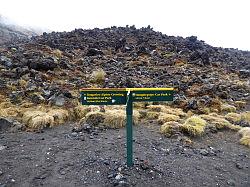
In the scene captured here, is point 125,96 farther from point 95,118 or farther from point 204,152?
point 95,118

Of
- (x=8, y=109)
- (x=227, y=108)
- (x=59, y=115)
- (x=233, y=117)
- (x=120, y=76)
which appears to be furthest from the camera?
(x=120, y=76)

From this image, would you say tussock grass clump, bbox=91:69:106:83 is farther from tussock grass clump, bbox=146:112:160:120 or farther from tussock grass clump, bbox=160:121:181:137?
tussock grass clump, bbox=160:121:181:137

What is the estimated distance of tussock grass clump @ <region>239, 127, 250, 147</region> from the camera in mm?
11834

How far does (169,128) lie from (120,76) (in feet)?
30.1

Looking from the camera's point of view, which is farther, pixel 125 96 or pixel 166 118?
pixel 166 118

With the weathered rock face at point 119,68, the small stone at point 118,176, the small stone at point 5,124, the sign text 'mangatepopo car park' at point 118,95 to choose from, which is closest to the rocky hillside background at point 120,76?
the weathered rock face at point 119,68

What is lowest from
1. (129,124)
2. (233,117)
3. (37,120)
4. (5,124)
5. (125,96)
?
(233,117)

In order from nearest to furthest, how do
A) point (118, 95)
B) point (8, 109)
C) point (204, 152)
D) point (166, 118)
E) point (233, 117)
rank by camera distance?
1. point (118, 95)
2. point (204, 152)
3. point (166, 118)
4. point (8, 109)
5. point (233, 117)

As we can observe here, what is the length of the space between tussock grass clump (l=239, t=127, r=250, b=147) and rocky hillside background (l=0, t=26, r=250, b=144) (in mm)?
860

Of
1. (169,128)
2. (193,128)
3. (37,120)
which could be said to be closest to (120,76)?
(37,120)

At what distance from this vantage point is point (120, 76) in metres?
20.8

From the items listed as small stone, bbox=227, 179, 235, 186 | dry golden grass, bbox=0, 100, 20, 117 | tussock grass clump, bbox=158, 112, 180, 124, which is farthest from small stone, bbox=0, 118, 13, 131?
small stone, bbox=227, 179, 235, 186

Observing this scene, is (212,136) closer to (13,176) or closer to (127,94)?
(127,94)

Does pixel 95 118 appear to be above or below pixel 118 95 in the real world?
below
